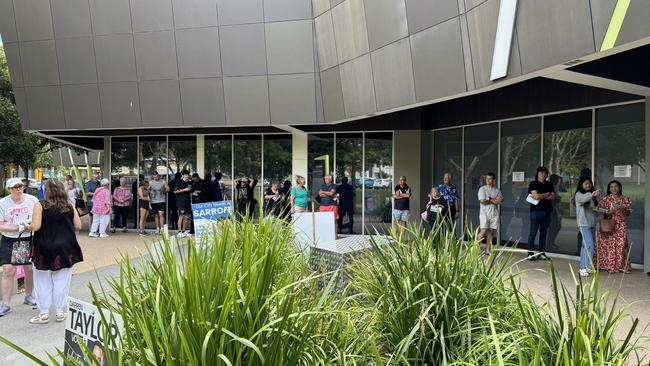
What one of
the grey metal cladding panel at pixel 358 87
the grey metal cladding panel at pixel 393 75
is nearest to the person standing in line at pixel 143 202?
the grey metal cladding panel at pixel 358 87

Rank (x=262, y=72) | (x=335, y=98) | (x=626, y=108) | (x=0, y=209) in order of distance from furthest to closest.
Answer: (x=262, y=72), (x=335, y=98), (x=626, y=108), (x=0, y=209)

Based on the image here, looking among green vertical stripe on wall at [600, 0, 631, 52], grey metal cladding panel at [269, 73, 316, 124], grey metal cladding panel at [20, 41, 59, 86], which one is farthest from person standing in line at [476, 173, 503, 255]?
grey metal cladding panel at [20, 41, 59, 86]

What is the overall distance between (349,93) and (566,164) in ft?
16.7

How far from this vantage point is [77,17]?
49.5 feet

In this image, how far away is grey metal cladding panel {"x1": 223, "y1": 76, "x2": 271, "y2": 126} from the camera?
1399 centimetres

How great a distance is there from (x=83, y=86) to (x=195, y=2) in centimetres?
453

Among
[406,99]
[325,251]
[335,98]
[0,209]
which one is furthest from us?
[335,98]

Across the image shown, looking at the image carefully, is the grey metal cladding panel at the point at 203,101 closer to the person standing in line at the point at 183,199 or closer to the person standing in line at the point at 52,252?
the person standing in line at the point at 183,199

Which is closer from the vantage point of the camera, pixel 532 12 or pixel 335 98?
pixel 532 12

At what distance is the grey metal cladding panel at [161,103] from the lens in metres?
14.7

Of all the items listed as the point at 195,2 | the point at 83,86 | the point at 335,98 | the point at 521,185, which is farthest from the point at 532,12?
the point at 83,86

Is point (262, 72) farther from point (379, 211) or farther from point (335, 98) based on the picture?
point (379, 211)

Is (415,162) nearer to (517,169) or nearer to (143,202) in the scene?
(517,169)

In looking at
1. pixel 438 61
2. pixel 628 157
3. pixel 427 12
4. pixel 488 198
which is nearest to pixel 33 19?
pixel 427 12
